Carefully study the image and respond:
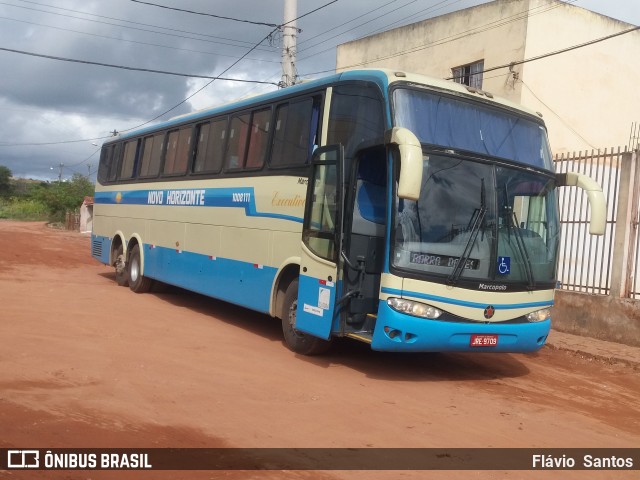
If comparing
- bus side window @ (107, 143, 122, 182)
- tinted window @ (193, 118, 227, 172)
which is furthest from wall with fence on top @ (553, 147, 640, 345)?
bus side window @ (107, 143, 122, 182)

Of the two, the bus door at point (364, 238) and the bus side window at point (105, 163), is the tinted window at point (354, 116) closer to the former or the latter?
the bus door at point (364, 238)

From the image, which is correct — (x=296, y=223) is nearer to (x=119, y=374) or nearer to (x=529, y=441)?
(x=119, y=374)

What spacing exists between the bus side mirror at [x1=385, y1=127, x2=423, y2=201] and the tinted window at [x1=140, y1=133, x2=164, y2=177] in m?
8.43

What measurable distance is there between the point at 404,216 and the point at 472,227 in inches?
32.2

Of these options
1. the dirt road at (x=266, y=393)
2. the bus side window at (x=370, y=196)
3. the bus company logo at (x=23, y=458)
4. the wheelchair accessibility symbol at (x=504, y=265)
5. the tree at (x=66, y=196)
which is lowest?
the bus company logo at (x=23, y=458)

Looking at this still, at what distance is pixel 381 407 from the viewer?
6789 mm

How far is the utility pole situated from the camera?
64.8 ft

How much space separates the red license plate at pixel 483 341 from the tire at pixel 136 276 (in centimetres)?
908

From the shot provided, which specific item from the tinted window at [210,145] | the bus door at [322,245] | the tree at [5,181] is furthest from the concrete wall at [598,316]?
the tree at [5,181]

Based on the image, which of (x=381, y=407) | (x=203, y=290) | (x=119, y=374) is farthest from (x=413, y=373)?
(x=203, y=290)

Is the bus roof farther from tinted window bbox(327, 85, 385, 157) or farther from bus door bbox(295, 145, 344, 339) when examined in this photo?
bus door bbox(295, 145, 344, 339)

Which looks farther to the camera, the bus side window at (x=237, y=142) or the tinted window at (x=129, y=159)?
the tinted window at (x=129, y=159)

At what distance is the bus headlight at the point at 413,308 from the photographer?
7.39m

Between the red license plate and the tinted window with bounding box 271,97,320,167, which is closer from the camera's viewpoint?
the red license plate
